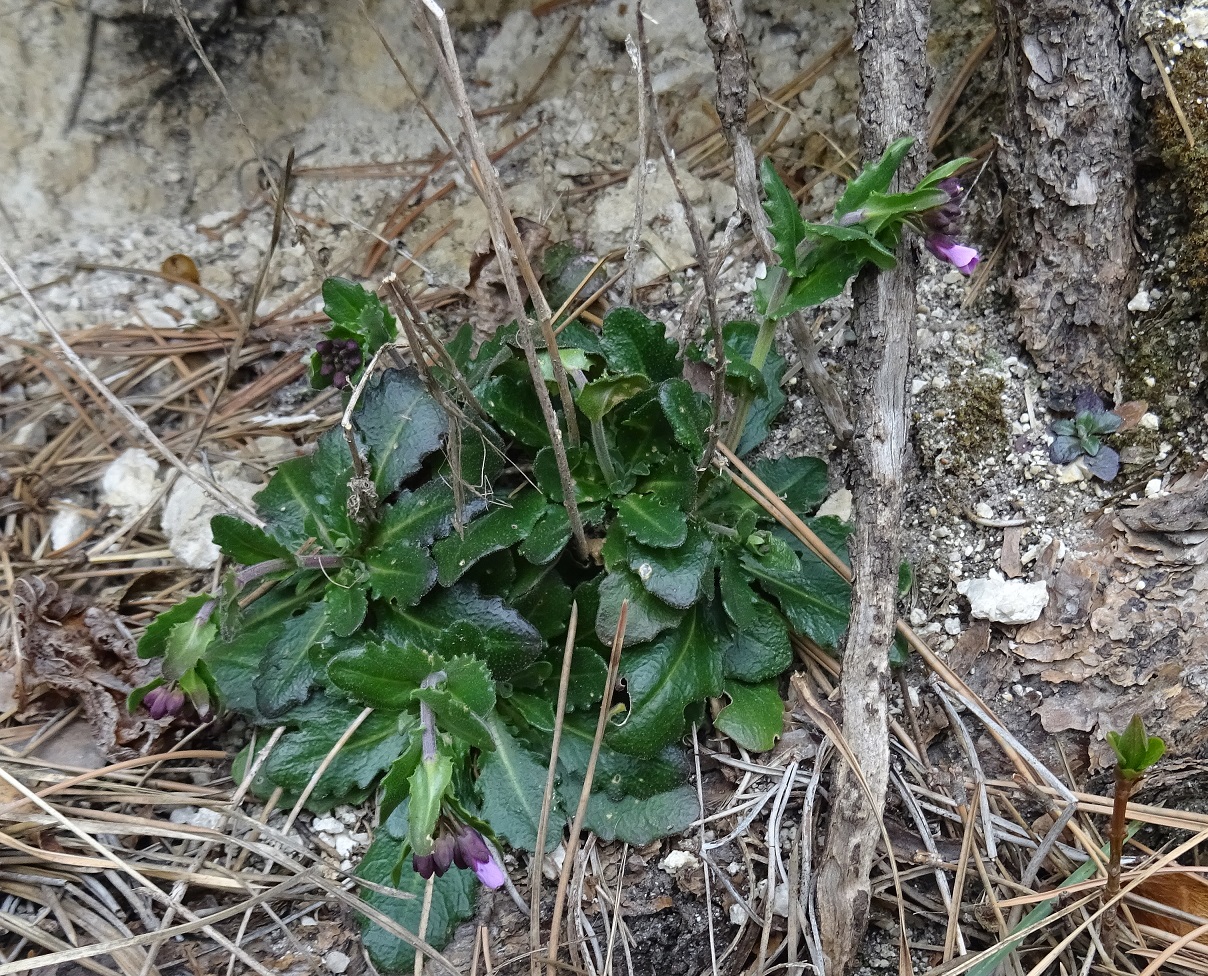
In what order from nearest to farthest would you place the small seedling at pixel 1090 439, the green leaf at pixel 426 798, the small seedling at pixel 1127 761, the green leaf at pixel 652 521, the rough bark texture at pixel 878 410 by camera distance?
1. the small seedling at pixel 1127 761
2. the green leaf at pixel 426 798
3. the rough bark texture at pixel 878 410
4. the green leaf at pixel 652 521
5. the small seedling at pixel 1090 439

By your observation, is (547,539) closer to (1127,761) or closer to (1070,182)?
(1127,761)

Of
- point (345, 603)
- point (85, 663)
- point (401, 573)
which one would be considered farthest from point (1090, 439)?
point (85, 663)

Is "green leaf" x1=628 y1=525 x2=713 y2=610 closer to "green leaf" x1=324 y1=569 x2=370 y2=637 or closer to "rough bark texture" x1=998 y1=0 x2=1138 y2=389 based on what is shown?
"green leaf" x1=324 y1=569 x2=370 y2=637

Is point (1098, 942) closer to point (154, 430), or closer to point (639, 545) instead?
point (639, 545)

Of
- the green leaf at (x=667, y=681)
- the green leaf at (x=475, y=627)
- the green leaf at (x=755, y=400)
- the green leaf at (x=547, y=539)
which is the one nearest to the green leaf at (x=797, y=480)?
the green leaf at (x=755, y=400)

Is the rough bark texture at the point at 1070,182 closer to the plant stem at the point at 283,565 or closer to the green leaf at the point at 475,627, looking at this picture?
the green leaf at the point at 475,627

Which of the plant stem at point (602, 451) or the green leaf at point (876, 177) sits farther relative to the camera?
the plant stem at point (602, 451)

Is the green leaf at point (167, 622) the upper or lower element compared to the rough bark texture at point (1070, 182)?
lower

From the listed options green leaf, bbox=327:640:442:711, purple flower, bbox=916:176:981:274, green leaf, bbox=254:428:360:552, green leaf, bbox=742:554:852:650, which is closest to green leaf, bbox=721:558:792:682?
green leaf, bbox=742:554:852:650
